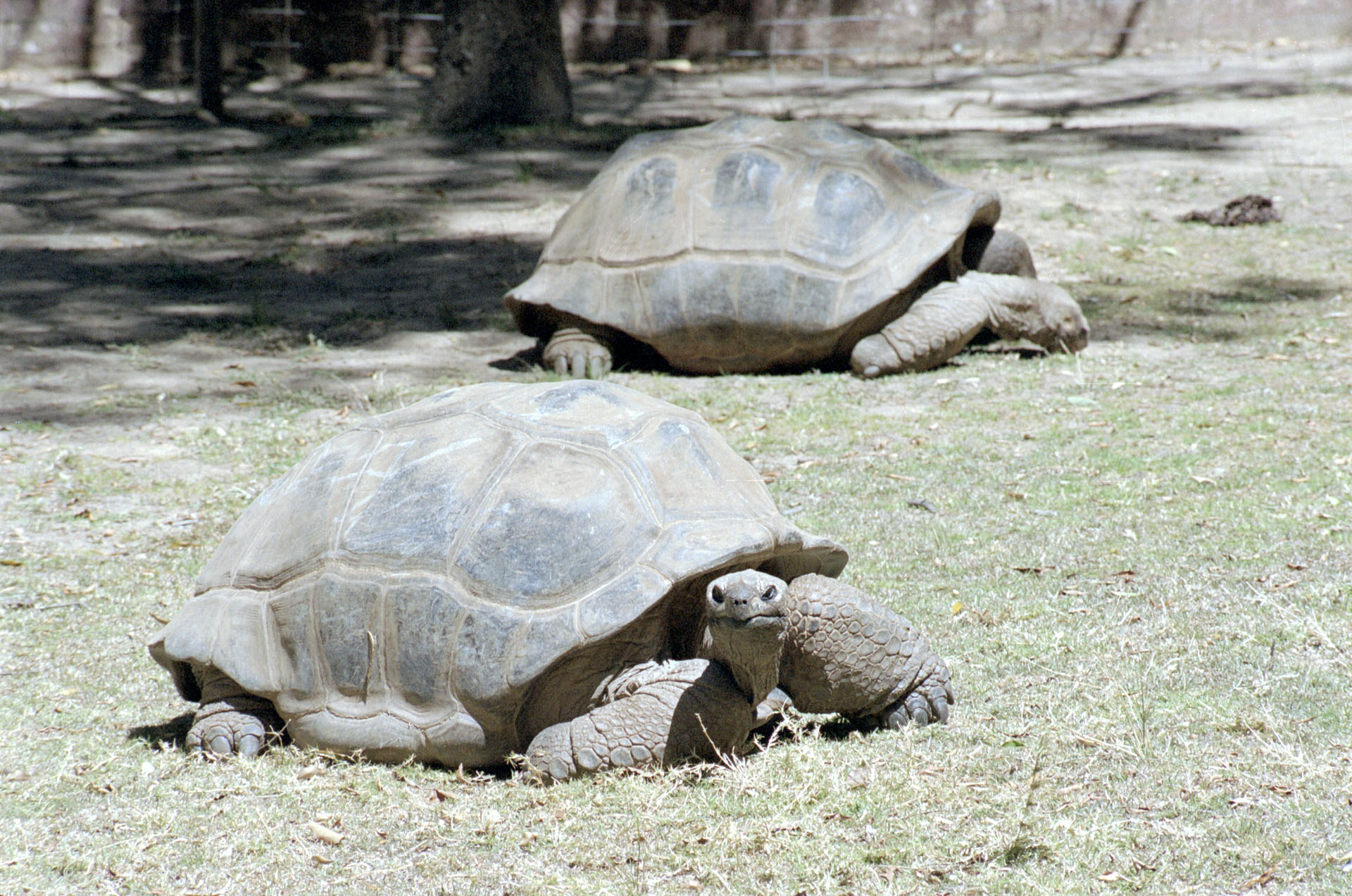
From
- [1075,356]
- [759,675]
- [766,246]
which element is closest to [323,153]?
[766,246]

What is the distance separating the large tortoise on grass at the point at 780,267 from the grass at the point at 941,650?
1.07 feet

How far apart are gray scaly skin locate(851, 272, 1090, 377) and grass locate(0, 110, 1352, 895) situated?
19 centimetres

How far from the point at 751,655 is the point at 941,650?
789 millimetres

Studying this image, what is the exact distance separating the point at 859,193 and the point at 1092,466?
1875 millimetres

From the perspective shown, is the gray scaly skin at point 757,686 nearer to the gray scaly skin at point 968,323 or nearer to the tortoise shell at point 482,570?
the tortoise shell at point 482,570

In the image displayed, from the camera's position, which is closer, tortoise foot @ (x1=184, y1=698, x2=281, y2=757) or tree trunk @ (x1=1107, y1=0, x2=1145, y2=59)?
tortoise foot @ (x1=184, y1=698, x2=281, y2=757)

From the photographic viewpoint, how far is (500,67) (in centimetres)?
1054

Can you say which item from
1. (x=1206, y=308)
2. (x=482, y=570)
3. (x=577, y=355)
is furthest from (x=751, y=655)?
(x=1206, y=308)

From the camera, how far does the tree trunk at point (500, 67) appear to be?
33.5 feet

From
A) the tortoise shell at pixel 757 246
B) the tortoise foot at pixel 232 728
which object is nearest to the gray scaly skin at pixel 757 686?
the tortoise foot at pixel 232 728

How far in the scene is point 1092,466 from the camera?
4.51m

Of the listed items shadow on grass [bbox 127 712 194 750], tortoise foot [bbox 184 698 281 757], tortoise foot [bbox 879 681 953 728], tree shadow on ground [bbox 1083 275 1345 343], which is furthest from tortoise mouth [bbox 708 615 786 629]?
tree shadow on ground [bbox 1083 275 1345 343]

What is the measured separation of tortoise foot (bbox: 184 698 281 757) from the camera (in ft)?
9.39

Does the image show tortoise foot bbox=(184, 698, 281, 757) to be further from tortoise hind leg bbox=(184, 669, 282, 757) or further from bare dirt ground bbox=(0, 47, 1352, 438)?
bare dirt ground bbox=(0, 47, 1352, 438)
